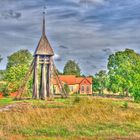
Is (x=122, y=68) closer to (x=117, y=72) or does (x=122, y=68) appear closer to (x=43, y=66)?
(x=117, y=72)

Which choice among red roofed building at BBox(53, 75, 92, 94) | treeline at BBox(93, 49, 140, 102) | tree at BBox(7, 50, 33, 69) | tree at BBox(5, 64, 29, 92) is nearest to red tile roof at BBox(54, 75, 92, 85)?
red roofed building at BBox(53, 75, 92, 94)

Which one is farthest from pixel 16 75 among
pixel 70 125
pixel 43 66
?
pixel 70 125

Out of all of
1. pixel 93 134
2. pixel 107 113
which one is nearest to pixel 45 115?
pixel 107 113

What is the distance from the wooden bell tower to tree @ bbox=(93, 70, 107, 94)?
3825cm

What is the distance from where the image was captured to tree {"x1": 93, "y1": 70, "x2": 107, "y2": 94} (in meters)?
95.3

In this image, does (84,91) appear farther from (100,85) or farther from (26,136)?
(26,136)

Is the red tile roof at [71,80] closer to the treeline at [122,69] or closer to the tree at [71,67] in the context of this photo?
the treeline at [122,69]

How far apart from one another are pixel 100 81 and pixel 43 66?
141 feet

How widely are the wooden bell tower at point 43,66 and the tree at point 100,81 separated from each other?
38.2 m

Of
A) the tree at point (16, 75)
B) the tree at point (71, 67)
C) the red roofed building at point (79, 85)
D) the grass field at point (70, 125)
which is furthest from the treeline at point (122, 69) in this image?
the tree at point (71, 67)

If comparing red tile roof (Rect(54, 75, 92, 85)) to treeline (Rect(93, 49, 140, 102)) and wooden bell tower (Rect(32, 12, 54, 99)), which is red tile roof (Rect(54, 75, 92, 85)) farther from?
wooden bell tower (Rect(32, 12, 54, 99))

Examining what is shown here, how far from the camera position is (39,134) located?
752 inches

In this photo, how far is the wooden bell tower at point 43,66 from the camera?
A: 55156mm

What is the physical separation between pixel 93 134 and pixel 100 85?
8032 cm
